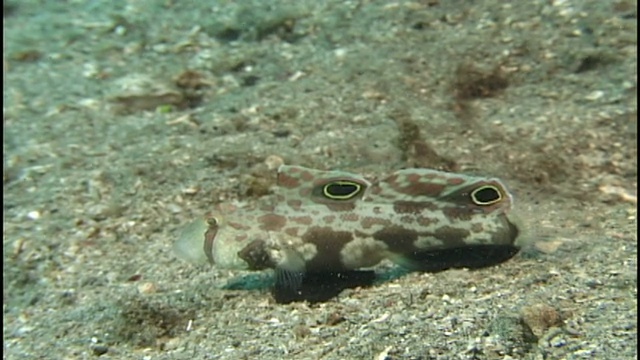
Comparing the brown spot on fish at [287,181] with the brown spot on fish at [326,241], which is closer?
the brown spot on fish at [326,241]

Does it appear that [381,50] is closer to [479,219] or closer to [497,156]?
[497,156]

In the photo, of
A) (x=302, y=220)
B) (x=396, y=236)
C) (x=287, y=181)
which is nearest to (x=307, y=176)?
(x=287, y=181)

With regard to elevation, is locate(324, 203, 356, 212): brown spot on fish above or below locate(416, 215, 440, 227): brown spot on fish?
above

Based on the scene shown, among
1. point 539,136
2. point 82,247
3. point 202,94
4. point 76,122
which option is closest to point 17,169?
point 76,122

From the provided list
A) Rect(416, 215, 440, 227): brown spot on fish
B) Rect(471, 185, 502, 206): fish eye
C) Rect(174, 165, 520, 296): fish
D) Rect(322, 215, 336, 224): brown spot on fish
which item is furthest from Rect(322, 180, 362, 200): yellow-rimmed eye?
Rect(471, 185, 502, 206): fish eye

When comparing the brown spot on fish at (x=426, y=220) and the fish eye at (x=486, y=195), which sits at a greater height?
the fish eye at (x=486, y=195)

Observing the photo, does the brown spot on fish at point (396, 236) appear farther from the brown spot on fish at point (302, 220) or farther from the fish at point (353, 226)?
the brown spot on fish at point (302, 220)

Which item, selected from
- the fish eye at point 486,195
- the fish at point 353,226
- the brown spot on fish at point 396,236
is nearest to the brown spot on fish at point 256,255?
the fish at point 353,226

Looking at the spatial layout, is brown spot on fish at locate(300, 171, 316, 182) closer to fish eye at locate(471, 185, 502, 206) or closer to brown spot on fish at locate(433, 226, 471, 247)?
brown spot on fish at locate(433, 226, 471, 247)

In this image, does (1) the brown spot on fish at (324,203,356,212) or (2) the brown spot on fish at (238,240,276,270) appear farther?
(1) the brown spot on fish at (324,203,356,212)
